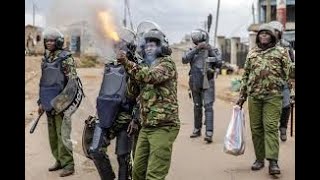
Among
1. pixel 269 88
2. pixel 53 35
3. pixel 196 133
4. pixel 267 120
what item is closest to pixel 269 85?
pixel 269 88

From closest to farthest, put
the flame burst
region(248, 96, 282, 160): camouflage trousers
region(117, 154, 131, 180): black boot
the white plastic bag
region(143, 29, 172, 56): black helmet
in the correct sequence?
region(143, 29, 172, 56): black helmet < the flame burst < region(117, 154, 131, 180): black boot < region(248, 96, 282, 160): camouflage trousers < the white plastic bag

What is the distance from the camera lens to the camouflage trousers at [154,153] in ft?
18.2

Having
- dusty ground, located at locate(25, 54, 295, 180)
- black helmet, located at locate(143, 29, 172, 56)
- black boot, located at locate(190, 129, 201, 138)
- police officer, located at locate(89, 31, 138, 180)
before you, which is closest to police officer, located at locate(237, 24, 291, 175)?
dusty ground, located at locate(25, 54, 295, 180)

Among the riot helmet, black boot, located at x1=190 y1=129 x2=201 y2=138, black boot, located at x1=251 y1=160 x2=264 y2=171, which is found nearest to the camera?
black boot, located at x1=251 y1=160 x2=264 y2=171

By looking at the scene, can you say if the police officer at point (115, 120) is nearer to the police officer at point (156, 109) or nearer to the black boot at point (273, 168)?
the police officer at point (156, 109)

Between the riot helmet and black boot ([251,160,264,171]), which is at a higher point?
the riot helmet

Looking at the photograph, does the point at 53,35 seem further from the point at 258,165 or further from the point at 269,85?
the point at 258,165

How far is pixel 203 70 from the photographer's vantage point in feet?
33.2

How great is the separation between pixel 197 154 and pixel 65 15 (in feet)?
11.2

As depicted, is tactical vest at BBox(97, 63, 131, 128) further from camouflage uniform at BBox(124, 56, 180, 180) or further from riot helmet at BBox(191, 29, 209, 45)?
riot helmet at BBox(191, 29, 209, 45)

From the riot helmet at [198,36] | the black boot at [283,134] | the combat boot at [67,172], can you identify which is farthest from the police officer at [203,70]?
the combat boot at [67,172]

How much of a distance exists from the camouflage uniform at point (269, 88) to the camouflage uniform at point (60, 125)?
214 centimetres

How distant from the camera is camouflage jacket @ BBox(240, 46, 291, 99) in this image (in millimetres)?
7297
